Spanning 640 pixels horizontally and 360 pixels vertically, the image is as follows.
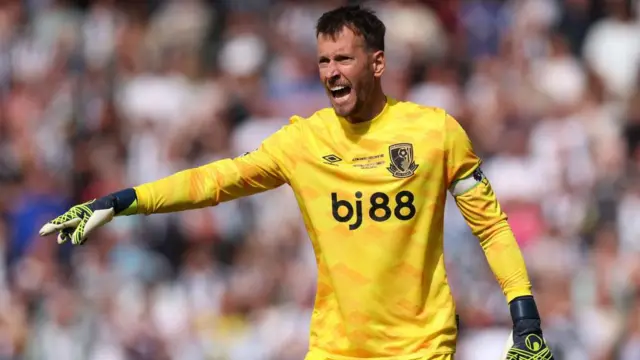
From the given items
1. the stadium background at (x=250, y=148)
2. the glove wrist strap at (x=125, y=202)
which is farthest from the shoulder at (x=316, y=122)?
the stadium background at (x=250, y=148)

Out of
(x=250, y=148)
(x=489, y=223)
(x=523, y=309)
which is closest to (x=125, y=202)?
(x=489, y=223)

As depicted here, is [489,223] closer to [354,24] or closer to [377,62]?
[377,62]

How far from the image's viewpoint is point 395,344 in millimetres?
6887

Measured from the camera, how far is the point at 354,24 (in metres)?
7.08

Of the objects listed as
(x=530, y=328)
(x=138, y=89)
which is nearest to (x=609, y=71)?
(x=138, y=89)

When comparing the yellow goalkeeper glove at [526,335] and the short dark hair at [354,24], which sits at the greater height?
the short dark hair at [354,24]

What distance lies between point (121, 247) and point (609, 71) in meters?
5.29

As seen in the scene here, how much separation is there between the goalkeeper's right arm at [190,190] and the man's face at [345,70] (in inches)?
14.3

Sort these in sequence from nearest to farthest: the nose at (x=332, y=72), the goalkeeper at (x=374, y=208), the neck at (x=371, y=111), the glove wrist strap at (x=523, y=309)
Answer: the glove wrist strap at (x=523, y=309), the goalkeeper at (x=374, y=208), the nose at (x=332, y=72), the neck at (x=371, y=111)

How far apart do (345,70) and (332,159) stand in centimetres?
46

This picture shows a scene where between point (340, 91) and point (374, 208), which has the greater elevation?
point (340, 91)

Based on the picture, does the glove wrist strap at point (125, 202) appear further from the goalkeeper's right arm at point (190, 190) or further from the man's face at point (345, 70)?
the man's face at point (345, 70)

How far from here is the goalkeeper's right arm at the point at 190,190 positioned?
6695 mm

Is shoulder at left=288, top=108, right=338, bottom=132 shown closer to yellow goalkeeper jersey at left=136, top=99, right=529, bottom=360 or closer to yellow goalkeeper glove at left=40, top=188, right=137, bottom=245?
yellow goalkeeper jersey at left=136, top=99, right=529, bottom=360
